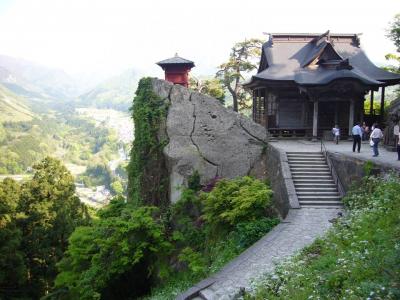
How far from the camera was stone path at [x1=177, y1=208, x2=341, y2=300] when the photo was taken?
8.67 meters

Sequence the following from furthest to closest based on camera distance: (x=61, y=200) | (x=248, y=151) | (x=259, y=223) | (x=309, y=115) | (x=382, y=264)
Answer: (x=61, y=200) → (x=309, y=115) → (x=248, y=151) → (x=259, y=223) → (x=382, y=264)

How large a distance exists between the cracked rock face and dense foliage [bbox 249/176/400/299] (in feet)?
24.4

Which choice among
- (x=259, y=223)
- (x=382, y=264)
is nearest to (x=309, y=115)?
(x=259, y=223)

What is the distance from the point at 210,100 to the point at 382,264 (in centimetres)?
1314

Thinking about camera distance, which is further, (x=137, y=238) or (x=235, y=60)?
(x=235, y=60)

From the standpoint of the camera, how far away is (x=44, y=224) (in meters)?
27.1

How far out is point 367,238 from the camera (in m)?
7.89

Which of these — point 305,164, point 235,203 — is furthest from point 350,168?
point 235,203

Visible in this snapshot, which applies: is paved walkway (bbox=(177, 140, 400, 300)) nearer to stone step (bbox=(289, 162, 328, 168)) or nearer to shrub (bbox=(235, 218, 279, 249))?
shrub (bbox=(235, 218, 279, 249))

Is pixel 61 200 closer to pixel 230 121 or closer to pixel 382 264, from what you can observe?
pixel 230 121

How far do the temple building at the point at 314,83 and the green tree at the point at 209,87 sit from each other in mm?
4695

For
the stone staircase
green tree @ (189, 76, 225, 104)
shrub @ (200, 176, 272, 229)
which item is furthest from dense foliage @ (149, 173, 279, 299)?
green tree @ (189, 76, 225, 104)

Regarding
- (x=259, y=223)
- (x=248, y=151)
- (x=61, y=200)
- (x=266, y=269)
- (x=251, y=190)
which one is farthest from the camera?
(x=61, y=200)

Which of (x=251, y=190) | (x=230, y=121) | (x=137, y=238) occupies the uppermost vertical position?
(x=230, y=121)
